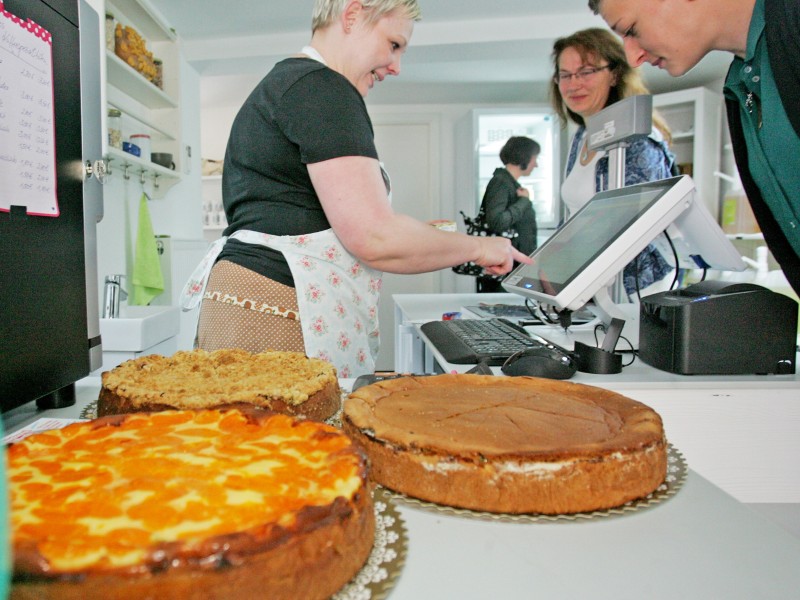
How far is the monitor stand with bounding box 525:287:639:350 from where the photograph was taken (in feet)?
4.22

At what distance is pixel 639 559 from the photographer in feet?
1.55

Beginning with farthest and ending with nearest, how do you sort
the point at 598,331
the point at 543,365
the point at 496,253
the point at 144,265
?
the point at 144,265, the point at 598,331, the point at 496,253, the point at 543,365

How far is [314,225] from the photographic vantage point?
1.41m

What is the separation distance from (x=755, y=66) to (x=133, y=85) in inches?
114

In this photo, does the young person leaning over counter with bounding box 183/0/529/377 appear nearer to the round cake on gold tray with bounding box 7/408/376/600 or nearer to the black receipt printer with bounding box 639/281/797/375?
the black receipt printer with bounding box 639/281/797/375

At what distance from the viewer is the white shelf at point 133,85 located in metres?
2.79

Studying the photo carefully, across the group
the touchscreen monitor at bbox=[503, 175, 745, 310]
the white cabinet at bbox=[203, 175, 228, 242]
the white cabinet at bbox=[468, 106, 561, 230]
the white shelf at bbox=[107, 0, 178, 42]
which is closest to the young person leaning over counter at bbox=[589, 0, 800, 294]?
the touchscreen monitor at bbox=[503, 175, 745, 310]

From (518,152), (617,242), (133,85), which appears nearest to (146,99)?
(133,85)

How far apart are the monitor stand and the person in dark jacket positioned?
2.72 m

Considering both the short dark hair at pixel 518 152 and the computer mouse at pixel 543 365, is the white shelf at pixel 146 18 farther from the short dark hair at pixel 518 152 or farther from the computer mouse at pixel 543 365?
the computer mouse at pixel 543 365

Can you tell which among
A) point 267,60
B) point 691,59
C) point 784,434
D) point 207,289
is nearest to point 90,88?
point 207,289

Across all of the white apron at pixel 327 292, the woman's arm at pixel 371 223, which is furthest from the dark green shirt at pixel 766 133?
the white apron at pixel 327 292

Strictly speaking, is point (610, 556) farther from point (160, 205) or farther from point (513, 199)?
point (513, 199)

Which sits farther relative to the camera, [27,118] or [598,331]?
[598,331]
